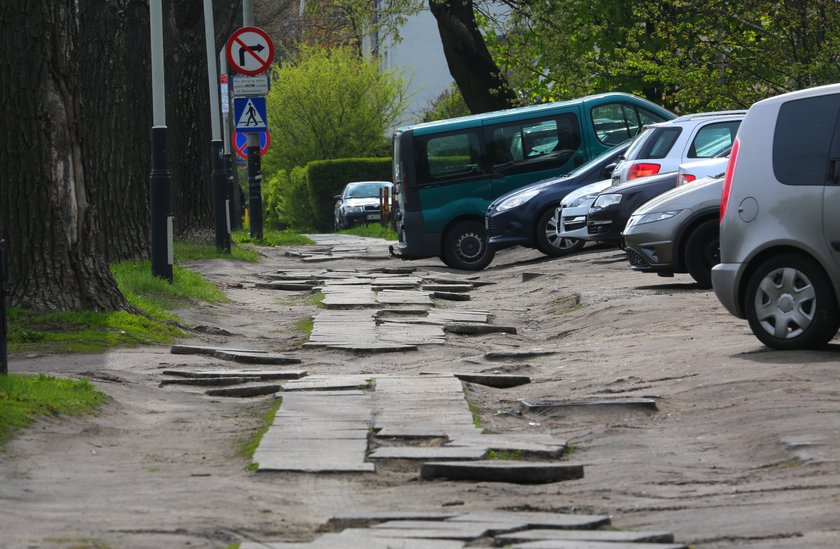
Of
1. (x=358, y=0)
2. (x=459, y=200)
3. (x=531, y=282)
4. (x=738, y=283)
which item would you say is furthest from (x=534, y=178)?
(x=738, y=283)

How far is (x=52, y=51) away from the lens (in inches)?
463

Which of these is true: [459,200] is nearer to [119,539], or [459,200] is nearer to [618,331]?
[618,331]

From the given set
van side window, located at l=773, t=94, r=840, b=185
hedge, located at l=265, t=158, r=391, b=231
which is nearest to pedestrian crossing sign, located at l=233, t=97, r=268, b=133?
van side window, located at l=773, t=94, r=840, b=185

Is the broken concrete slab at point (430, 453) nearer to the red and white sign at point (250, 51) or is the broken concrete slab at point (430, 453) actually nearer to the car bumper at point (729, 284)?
the car bumper at point (729, 284)

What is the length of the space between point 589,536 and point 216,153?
64.9ft

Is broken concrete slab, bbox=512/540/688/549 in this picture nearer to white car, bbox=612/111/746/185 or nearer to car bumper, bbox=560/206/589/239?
white car, bbox=612/111/746/185

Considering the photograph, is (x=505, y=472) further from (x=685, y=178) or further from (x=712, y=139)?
(x=712, y=139)

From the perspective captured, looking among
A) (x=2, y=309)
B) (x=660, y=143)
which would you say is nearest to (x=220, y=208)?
(x=660, y=143)

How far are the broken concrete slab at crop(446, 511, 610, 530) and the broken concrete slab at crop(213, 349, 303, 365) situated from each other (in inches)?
217

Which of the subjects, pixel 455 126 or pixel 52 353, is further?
pixel 455 126

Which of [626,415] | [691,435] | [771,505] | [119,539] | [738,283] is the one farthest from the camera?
[738,283]

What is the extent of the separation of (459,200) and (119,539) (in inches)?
691

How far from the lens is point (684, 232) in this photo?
14836 millimetres

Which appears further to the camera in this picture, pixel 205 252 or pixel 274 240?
pixel 274 240
